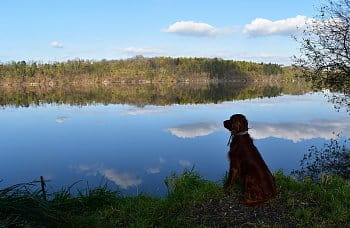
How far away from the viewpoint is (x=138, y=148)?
2009cm

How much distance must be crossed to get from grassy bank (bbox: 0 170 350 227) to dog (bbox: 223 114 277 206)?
17 centimetres

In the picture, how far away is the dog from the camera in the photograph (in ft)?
17.6

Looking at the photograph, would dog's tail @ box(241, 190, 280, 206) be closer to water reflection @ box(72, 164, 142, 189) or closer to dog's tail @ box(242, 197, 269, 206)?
dog's tail @ box(242, 197, 269, 206)

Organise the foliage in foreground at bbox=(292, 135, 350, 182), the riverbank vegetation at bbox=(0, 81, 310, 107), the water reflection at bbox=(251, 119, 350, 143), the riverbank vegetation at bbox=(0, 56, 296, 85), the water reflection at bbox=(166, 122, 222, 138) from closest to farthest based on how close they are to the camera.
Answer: the foliage in foreground at bbox=(292, 135, 350, 182)
the water reflection at bbox=(251, 119, 350, 143)
the water reflection at bbox=(166, 122, 222, 138)
the riverbank vegetation at bbox=(0, 81, 310, 107)
the riverbank vegetation at bbox=(0, 56, 296, 85)

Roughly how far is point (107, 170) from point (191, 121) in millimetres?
16652

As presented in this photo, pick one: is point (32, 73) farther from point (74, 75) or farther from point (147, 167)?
point (147, 167)

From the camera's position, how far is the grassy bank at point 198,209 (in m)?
4.86

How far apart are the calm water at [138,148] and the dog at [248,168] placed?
17.7 feet

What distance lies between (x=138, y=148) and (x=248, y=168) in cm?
1508

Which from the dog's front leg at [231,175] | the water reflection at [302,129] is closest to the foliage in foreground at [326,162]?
the water reflection at [302,129]

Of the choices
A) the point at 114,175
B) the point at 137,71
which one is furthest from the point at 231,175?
the point at 137,71

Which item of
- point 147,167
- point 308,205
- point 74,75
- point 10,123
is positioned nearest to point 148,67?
point 74,75

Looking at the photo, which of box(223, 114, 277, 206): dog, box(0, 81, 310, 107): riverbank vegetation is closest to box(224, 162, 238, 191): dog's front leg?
box(223, 114, 277, 206): dog

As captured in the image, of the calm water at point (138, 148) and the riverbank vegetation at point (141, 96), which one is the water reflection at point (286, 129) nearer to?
the calm water at point (138, 148)
